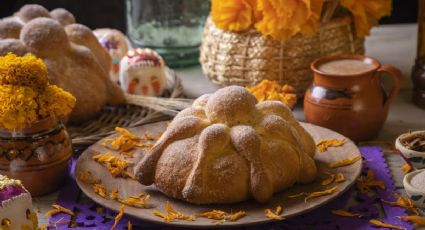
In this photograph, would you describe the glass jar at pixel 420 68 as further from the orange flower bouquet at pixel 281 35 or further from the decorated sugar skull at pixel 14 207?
the decorated sugar skull at pixel 14 207

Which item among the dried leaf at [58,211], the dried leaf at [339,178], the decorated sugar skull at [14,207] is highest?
the decorated sugar skull at [14,207]

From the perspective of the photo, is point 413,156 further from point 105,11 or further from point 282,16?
point 105,11

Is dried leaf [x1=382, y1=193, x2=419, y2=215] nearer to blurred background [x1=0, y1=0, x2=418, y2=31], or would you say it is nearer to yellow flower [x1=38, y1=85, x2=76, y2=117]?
yellow flower [x1=38, y1=85, x2=76, y2=117]

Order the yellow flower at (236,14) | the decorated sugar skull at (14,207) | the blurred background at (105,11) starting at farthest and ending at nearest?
1. the blurred background at (105,11)
2. the yellow flower at (236,14)
3. the decorated sugar skull at (14,207)

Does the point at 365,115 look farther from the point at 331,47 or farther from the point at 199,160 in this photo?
the point at 199,160

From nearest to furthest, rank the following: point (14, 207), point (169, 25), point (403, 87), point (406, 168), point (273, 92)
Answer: point (14, 207), point (406, 168), point (273, 92), point (403, 87), point (169, 25)

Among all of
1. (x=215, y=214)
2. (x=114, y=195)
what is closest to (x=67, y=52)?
(x=114, y=195)

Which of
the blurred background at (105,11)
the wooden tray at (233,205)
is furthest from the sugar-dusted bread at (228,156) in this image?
the blurred background at (105,11)

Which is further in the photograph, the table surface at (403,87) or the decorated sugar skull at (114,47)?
the decorated sugar skull at (114,47)
